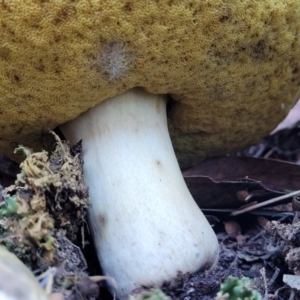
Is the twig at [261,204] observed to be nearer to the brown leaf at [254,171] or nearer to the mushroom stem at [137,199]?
the brown leaf at [254,171]

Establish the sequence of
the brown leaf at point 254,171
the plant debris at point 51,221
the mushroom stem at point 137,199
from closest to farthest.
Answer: the plant debris at point 51,221, the mushroom stem at point 137,199, the brown leaf at point 254,171

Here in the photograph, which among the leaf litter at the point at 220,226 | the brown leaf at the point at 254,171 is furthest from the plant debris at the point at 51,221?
the brown leaf at the point at 254,171

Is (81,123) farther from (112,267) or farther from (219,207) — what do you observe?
(219,207)

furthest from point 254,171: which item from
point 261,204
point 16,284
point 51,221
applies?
point 16,284

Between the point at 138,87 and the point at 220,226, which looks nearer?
the point at 138,87

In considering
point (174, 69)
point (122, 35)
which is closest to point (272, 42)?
point (174, 69)

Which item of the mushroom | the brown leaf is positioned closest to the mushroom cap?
the brown leaf

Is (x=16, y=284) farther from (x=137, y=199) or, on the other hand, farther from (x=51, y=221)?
(x=137, y=199)
